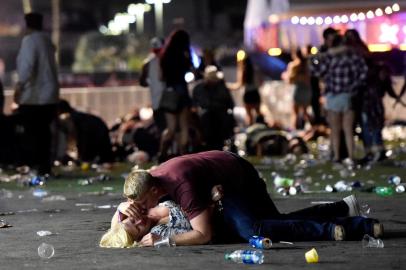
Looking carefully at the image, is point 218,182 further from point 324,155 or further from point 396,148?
point 396,148

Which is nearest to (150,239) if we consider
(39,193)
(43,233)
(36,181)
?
(43,233)

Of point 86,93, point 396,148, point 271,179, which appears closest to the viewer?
point 271,179

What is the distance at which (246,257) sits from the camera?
8672mm

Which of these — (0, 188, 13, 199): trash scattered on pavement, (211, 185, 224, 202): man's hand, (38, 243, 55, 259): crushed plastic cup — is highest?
(211, 185, 224, 202): man's hand

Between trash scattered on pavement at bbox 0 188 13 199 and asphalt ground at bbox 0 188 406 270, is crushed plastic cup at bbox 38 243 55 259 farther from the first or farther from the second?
trash scattered on pavement at bbox 0 188 13 199

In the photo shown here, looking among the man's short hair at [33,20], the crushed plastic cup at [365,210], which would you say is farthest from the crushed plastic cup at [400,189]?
the man's short hair at [33,20]

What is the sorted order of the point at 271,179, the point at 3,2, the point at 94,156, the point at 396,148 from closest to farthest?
the point at 271,179
the point at 94,156
the point at 396,148
the point at 3,2

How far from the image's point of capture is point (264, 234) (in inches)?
370

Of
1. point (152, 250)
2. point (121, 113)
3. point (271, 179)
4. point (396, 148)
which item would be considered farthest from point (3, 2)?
point (152, 250)

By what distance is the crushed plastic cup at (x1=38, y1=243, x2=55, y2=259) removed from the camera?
9281 millimetres

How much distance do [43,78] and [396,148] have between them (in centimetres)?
721

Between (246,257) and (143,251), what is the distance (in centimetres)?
98

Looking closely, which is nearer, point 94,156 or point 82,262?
point 82,262

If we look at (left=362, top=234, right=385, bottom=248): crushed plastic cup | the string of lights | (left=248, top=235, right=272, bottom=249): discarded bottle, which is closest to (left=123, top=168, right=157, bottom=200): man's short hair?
(left=248, top=235, right=272, bottom=249): discarded bottle
